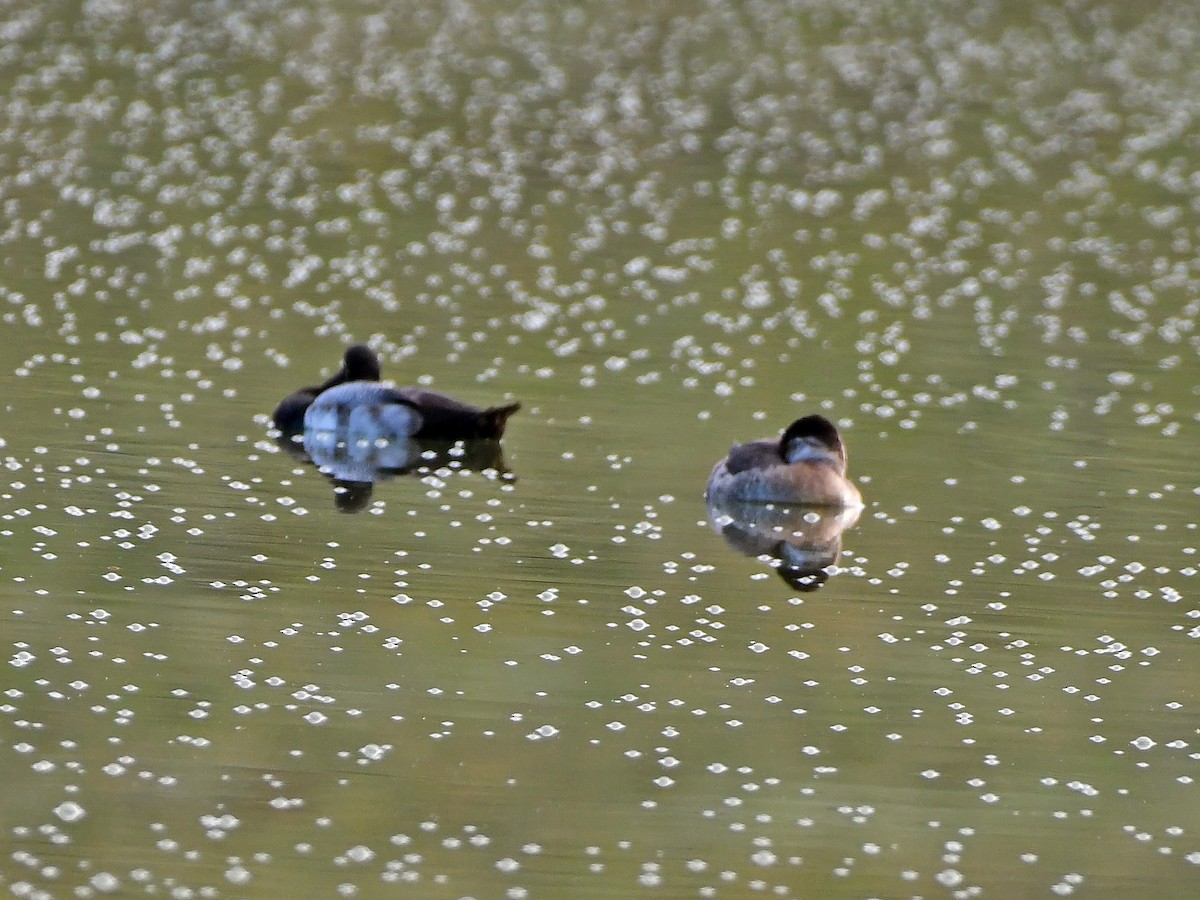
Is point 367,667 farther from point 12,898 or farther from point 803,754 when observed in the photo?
point 12,898

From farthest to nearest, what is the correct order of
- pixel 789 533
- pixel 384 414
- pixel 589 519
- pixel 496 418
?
pixel 384 414
pixel 496 418
pixel 789 533
pixel 589 519

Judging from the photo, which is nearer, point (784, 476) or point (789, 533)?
point (789, 533)

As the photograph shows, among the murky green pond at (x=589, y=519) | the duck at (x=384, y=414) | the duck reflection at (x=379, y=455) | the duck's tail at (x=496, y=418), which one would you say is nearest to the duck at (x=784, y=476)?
the murky green pond at (x=589, y=519)

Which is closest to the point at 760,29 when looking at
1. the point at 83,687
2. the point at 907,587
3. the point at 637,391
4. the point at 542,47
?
the point at 542,47

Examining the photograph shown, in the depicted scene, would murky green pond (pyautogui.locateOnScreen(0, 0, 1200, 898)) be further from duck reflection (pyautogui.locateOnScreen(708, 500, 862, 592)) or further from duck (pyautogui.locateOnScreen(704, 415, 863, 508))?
duck (pyautogui.locateOnScreen(704, 415, 863, 508))

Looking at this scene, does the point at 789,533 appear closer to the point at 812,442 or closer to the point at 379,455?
the point at 812,442

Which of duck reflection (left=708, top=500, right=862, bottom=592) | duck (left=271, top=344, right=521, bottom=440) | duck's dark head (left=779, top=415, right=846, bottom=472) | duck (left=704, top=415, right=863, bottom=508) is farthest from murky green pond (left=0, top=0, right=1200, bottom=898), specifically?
duck's dark head (left=779, top=415, right=846, bottom=472)

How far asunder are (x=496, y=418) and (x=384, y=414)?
36.5 inches

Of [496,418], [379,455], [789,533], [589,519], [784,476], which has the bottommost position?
[589,519]

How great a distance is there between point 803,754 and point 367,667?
2.11m

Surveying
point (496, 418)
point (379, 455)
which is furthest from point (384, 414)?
point (496, 418)

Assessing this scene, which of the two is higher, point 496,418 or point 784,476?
point 496,418

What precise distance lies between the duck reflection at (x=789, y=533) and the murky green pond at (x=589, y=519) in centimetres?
5

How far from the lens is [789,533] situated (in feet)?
44.2
